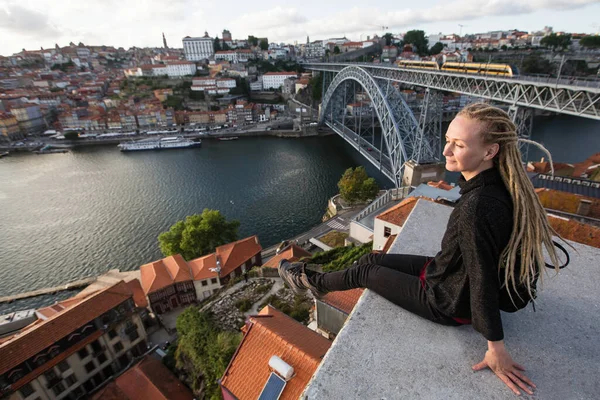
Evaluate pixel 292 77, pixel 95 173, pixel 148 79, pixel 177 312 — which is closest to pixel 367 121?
pixel 292 77

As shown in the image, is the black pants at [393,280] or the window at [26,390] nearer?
the black pants at [393,280]

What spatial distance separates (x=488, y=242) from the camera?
1632mm

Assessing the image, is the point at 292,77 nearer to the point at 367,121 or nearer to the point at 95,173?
the point at 367,121

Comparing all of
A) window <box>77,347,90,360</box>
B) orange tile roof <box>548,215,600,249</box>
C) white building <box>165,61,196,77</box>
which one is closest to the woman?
orange tile roof <box>548,215,600,249</box>

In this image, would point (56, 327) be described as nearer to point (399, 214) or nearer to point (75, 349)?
point (75, 349)

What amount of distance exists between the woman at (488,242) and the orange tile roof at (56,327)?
A: 12086mm

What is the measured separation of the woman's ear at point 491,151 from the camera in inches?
66.7

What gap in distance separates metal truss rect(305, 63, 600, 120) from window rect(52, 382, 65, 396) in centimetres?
1997

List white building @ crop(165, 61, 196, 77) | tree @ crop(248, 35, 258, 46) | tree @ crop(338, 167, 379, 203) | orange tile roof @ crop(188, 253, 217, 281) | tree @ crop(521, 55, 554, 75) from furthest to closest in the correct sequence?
tree @ crop(248, 35, 258, 46) → white building @ crop(165, 61, 196, 77) → tree @ crop(521, 55, 554, 75) → tree @ crop(338, 167, 379, 203) → orange tile roof @ crop(188, 253, 217, 281)

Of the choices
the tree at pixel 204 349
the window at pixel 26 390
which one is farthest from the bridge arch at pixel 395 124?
the window at pixel 26 390

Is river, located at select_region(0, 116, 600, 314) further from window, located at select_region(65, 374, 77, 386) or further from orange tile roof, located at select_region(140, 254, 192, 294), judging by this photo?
window, located at select_region(65, 374, 77, 386)

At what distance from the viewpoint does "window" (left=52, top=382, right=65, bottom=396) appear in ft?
32.7

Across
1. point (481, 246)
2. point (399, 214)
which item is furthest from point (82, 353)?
point (481, 246)

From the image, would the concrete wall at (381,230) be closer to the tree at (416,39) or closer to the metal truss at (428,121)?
the metal truss at (428,121)
